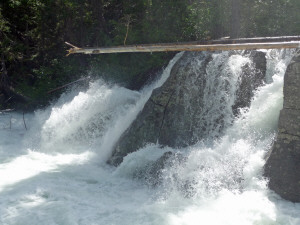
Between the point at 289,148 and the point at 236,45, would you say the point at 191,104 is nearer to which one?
the point at 289,148

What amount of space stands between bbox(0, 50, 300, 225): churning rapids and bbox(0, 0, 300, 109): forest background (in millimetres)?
2591

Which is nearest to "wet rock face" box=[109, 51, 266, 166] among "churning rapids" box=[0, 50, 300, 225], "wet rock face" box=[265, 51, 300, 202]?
"churning rapids" box=[0, 50, 300, 225]

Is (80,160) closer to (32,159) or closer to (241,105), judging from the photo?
(32,159)

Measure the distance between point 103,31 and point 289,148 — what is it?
10.1m

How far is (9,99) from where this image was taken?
1445 centimetres

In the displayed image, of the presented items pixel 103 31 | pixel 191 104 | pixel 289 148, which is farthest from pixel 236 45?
pixel 103 31

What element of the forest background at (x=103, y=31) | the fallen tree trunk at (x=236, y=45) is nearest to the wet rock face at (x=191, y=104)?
the fallen tree trunk at (x=236, y=45)

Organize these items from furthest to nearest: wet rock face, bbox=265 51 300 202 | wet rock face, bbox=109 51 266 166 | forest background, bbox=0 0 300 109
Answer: forest background, bbox=0 0 300 109, wet rock face, bbox=109 51 266 166, wet rock face, bbox=265 51 300 202

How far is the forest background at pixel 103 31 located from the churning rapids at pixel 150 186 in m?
2.59

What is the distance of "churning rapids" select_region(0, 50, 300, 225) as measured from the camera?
585 centimetres

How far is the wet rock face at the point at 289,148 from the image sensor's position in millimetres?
6086

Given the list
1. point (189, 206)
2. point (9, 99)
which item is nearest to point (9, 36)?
point (9, 99)

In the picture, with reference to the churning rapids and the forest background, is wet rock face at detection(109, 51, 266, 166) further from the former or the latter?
the forest background

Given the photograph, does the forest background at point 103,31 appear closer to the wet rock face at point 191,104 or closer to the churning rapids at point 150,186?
the churning rapids at point 150,186
